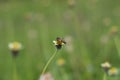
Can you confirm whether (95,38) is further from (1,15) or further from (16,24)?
(1,15)

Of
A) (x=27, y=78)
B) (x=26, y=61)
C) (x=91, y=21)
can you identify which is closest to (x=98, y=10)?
(x=91, y=21)

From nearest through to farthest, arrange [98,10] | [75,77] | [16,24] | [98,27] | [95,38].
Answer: [75,77] < [95,38] < [98,27] < [98,10] < [16,24]

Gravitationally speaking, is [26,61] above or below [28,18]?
below

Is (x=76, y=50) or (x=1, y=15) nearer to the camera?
(x=76, y=50)

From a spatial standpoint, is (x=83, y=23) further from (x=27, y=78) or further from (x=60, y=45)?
(x=60, y=45)

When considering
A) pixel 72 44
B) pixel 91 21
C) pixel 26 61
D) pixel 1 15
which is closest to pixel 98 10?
pixel 91 21

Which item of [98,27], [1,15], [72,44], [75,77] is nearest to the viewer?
[75,77]
